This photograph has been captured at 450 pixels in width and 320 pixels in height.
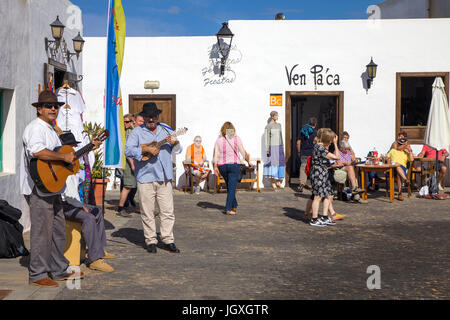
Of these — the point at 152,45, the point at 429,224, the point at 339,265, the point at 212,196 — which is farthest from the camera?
the point at 152,45

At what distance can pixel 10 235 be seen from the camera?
6.34 m

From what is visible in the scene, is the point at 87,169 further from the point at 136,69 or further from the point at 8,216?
the point at 136,69

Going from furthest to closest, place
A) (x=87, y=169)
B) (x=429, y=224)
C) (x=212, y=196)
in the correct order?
(x=212, y=196)
(x=429, y=224)
(x=87, y=169)

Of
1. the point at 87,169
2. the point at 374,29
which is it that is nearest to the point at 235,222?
the point at 87,169

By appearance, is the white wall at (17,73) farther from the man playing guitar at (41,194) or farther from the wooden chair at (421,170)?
the wooden chair at (421,170)

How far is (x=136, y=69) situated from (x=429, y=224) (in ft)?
27.8

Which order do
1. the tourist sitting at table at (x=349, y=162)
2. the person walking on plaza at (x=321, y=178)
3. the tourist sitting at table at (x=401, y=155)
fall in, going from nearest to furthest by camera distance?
the person walking on plaza at (x=321, y=178) < the tourist sitting at table at (x=349, y=162) < the tourist sitting at table at (x=401, y=155)

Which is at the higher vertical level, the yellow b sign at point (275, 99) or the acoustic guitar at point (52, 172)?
the yellow b sign at point (275, 99)

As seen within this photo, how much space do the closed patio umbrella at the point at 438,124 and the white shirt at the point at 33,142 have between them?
366 inches

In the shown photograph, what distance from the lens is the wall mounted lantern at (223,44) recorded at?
13836mm

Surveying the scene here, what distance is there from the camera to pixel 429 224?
8883 millimetres

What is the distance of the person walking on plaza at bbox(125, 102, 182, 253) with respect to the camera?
6.64 meters

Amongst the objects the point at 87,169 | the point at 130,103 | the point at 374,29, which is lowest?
the point at 87,169

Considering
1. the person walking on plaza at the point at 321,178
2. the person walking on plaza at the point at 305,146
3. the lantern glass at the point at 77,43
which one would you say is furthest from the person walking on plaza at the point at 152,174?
the person walking on plaza at the point at 305,146
